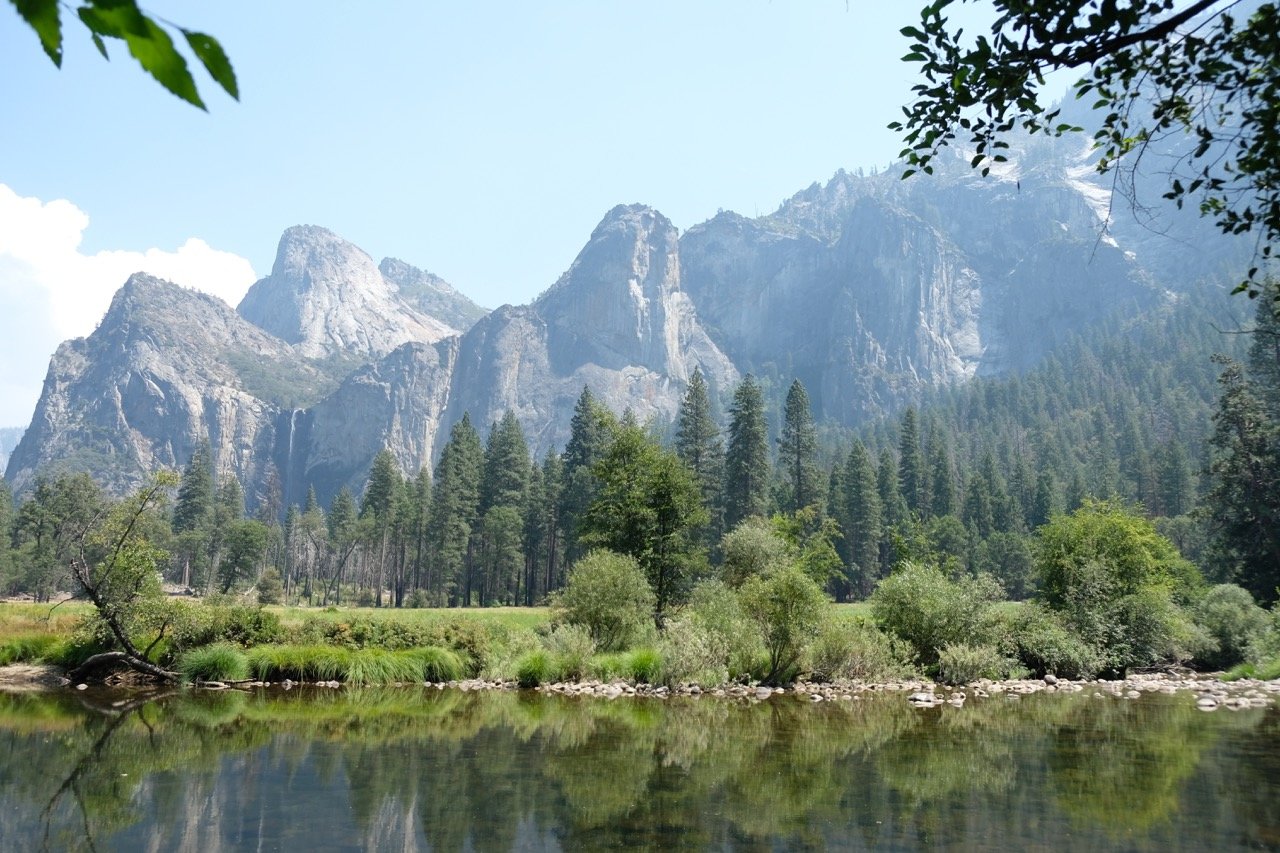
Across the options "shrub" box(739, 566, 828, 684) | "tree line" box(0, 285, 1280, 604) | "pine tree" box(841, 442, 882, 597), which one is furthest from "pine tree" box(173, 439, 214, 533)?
"shrub" box(739, 566, 828, 684)

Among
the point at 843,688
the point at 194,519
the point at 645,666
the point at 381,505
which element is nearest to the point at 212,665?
the point at 645,666

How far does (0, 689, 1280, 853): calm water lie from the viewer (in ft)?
34.0

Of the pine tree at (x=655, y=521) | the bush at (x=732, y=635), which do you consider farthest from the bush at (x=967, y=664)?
the pine tree at (x=655, y=521)

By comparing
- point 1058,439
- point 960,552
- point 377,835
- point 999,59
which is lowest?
point 377,835

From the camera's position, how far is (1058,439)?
13288cm

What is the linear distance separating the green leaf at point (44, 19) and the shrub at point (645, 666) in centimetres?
2743

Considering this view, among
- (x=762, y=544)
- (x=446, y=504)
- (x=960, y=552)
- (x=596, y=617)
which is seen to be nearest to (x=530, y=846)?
(x=596, y=617)

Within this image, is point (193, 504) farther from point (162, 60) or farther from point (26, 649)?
point (162, 60)

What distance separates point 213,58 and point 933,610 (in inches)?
1285

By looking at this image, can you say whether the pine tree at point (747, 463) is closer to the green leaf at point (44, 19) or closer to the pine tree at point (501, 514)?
the pine tree at point (501, 514)

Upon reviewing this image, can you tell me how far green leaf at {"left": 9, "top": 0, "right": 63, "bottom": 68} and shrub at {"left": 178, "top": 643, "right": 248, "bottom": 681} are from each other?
2861cm

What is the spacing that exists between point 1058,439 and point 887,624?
11578cm

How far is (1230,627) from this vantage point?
35.0 metres

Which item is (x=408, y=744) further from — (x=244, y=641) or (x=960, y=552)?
(x=960, y=552)
